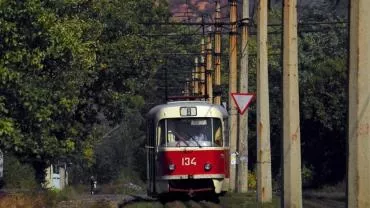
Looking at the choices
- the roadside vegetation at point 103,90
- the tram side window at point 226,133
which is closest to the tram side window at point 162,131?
the tram side window at point 226,133

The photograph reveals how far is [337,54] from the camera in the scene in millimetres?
74125

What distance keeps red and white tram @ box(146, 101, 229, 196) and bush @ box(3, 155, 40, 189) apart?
20.4 m

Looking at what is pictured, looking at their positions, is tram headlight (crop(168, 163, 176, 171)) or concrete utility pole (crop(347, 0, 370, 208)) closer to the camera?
concrete utility pole (crop(347, 0, 370, 208))

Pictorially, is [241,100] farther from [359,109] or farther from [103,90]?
[103,90]

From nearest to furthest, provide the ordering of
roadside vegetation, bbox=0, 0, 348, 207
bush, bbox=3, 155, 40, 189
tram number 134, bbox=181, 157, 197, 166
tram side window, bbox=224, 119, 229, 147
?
roadside vegetation, bbox=0, 0, 348, 207 → tram number 134, bbox=181, 157, 197, 166 → tram side window, bbox=224, 119, 229, 147 → bush, bbox=3, 155, 40, 189

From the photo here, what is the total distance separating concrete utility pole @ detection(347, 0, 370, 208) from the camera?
62.0 feet

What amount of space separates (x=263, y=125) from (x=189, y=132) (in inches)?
99.6

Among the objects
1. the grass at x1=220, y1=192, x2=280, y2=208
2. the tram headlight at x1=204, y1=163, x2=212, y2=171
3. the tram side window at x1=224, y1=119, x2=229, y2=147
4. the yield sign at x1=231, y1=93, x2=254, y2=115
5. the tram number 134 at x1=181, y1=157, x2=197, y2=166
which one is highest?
the yield sign at x1=231, y1=93, x2=254, y2=115

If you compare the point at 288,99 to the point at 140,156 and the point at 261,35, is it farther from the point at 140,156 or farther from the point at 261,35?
the point at 140,156

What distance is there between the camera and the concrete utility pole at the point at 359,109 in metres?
18.9

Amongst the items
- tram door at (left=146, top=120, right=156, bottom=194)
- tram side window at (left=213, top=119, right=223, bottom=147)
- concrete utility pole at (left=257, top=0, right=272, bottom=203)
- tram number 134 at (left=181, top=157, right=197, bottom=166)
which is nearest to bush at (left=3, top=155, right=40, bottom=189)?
tram door at (left=146, top=120, right=156, bottom=194)

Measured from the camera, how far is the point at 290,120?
29.4 meters

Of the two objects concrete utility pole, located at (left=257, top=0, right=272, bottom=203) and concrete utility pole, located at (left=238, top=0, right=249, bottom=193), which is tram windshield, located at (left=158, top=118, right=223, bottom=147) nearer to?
concrete utility pole, located at (left=257, top=0, right=272, bottom=203)

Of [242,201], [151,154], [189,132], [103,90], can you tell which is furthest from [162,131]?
[103,90]
